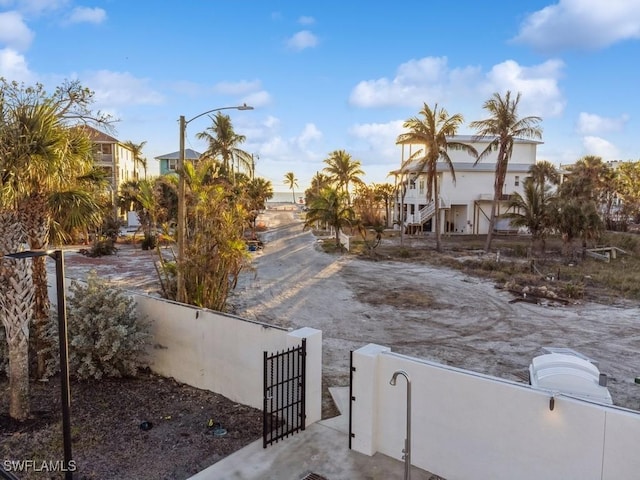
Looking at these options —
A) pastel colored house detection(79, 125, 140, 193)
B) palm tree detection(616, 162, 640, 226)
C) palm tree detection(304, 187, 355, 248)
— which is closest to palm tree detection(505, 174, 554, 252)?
palm tree detection(304, 187, 355, 248)

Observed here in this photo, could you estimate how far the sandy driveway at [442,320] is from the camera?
11.0m

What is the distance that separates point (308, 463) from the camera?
6.43m

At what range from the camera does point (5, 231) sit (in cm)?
796

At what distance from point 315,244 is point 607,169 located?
2747cm

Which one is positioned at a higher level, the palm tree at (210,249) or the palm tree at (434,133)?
the palm tree at (434,133)

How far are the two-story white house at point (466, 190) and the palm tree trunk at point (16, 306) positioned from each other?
34923 millimetres

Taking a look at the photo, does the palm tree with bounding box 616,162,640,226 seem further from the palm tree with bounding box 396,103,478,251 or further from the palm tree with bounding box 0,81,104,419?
the palm tree with bounding box 0,81,104,419

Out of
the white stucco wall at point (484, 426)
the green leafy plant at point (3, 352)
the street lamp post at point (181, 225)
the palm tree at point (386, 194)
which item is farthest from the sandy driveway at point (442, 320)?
the palm tree at point (386, 194)

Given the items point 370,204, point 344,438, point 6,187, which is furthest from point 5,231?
point 370,204

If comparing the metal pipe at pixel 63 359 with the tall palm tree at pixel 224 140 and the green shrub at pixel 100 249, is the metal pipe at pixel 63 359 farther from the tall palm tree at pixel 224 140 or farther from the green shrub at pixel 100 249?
the tall palm tree at pixel 224 140

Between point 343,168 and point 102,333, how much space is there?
1537 inches

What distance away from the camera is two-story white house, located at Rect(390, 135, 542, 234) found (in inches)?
1668

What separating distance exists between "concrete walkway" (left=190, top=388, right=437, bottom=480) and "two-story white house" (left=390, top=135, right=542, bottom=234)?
115 ft

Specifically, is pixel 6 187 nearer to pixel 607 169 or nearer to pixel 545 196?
pixel 545 196
